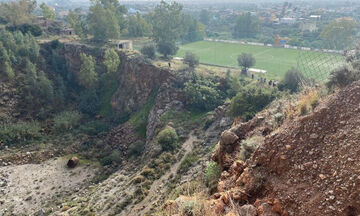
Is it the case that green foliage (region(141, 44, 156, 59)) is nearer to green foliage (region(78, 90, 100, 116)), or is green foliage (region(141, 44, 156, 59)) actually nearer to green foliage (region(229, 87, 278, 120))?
green foliage (region(78, 90, 100, 116))

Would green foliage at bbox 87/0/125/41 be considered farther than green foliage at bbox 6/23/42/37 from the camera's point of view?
No

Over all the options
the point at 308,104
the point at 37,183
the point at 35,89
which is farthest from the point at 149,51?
the point at 308,104

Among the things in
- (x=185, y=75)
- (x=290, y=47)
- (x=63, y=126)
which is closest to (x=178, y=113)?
(x=185, y=75)

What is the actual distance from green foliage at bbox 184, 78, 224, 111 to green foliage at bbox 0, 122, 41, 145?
15876mm

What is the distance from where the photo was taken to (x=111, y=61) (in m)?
36.2

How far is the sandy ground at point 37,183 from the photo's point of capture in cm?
1955

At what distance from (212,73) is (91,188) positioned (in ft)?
68.4

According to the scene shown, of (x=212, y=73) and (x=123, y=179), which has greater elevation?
(x=212, y=73)

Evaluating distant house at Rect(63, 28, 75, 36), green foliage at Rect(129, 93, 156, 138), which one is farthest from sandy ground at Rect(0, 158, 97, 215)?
distant house at Rect(63, 28, 75, 36)

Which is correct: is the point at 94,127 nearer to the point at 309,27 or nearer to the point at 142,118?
the point at 142,118

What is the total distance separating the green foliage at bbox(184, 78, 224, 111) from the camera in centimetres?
2862

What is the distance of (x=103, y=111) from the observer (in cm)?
3491

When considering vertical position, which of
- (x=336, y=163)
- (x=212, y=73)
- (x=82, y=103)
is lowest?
(x=82, y=103)

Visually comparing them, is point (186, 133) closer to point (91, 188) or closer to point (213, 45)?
point (91, 188)
